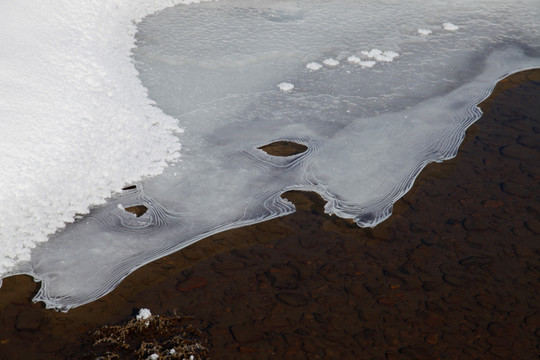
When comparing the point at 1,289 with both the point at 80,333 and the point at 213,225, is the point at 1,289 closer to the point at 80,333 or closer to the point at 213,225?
the point at 80,333

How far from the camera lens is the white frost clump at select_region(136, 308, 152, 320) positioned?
2.94 metres

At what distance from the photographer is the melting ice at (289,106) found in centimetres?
354

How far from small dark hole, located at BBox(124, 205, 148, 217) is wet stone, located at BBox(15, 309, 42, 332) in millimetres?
918

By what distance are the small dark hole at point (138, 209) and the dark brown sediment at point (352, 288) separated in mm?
472

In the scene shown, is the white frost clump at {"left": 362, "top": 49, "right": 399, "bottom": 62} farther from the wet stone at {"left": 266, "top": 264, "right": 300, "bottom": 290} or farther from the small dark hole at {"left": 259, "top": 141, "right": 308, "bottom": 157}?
the wet stone at {"left": 266, "top": 264, "right": 300, "bottom": 290}

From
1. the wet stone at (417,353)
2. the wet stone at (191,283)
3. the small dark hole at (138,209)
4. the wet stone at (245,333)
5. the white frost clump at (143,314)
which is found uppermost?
the small dark hole at (138,209)

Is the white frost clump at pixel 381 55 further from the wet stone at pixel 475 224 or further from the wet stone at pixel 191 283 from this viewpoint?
the wet stone at pixel 191 283

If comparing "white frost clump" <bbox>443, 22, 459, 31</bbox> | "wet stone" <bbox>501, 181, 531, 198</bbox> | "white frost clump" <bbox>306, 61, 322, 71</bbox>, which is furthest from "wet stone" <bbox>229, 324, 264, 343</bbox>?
"white frost clump" <bbox>443, 22, 459, 31</bbox>

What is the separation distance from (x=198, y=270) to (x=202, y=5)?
13.7 feet

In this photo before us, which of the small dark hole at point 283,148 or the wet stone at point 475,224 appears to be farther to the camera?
the small dark hole at point 283,148

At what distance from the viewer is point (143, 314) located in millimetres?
2951

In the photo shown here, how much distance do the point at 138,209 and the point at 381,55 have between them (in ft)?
10.1

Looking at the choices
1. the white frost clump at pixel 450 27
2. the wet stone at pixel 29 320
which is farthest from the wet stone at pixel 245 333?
the white frost clump at pixel 450 27

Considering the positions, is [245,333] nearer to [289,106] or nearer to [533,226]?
[533,226]
